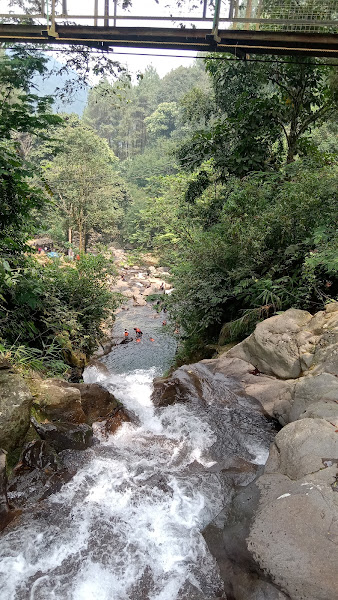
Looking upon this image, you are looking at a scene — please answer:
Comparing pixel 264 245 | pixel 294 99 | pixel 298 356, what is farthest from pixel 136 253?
pixel 298 356

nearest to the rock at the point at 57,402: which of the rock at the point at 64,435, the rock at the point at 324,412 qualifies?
the rock at the point at 64,435

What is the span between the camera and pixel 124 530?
4121 millimetres

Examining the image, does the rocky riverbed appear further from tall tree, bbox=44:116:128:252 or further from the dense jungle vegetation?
tall tree, bbox=44:116:128:252

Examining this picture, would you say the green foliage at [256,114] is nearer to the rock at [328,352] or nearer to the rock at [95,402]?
the rock at [328,352]

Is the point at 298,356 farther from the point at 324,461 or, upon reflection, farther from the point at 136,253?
the point at 136,253

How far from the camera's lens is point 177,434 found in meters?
5.86

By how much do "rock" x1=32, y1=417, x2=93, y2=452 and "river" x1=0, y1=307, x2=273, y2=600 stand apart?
0.47 ft

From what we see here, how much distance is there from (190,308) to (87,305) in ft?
8.54

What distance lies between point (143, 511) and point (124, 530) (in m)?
0.32

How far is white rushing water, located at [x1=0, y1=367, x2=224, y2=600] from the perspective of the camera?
3.50 metres

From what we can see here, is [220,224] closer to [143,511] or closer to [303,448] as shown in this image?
[303,448]

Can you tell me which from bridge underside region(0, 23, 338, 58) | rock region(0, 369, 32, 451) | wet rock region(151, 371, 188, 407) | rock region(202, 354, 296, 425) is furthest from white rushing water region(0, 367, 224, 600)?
bridge underside region(0, 23, 338, 58)

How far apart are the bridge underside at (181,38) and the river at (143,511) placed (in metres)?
5.65

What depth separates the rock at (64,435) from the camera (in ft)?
16.3
